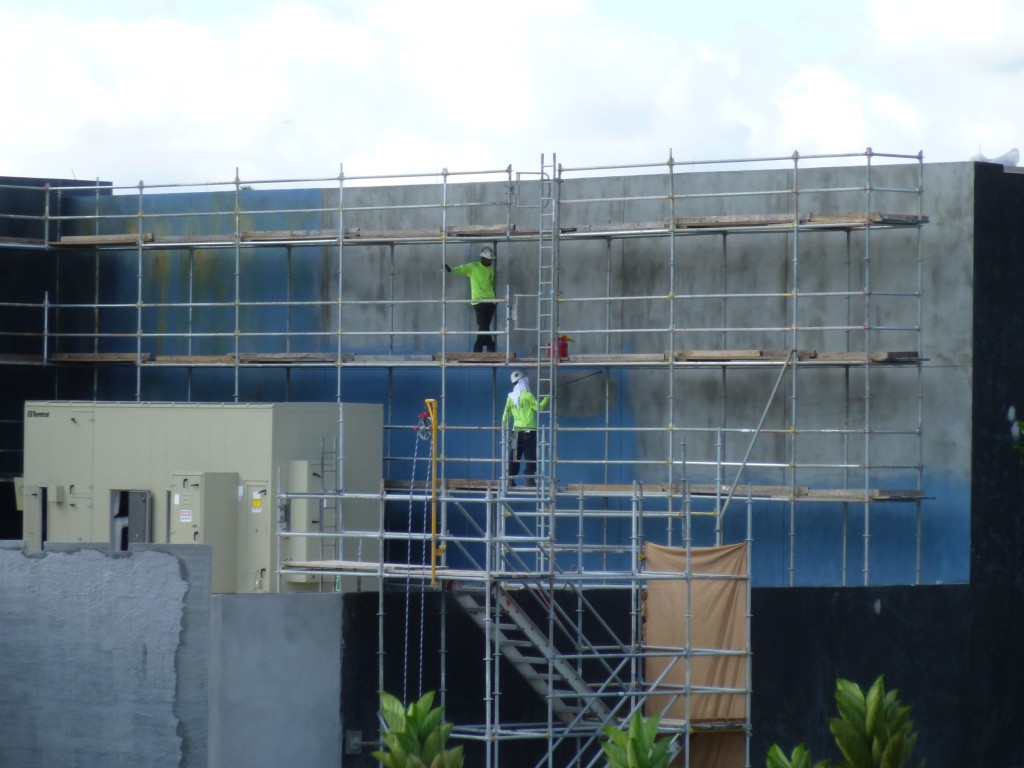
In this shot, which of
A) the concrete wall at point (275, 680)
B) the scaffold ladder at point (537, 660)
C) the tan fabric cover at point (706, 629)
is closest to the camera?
the concrete wall at point (275, 680)

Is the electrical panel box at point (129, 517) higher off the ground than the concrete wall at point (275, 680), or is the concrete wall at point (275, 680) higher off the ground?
the electrical panel box at point (129, 517)

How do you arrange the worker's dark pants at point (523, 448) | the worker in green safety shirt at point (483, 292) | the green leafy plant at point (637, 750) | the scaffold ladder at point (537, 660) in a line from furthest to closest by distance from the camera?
1. the worker in green safety shirt at point (483, 292)
2. the worker's dark pants at point (523, 448)
3. the scaffold ladder at point (537, 660)
4. the green leafy plant at point (637, 750)

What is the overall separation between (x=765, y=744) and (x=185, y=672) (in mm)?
6645

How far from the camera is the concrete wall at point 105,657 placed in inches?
677

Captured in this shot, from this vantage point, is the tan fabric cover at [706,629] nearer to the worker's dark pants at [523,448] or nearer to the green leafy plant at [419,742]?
the green leafy plant at [419,742]

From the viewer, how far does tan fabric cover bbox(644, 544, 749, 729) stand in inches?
696

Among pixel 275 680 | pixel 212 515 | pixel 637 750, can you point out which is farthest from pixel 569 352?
pixel 637 750

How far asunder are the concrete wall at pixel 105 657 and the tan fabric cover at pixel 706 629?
503 cm

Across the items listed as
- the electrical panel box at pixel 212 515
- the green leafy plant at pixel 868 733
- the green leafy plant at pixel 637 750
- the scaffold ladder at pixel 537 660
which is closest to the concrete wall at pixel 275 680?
the scaffold ladder at pixel 537 660

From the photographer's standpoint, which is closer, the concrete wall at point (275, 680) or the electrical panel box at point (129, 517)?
the concrete wall at point (275, 680)

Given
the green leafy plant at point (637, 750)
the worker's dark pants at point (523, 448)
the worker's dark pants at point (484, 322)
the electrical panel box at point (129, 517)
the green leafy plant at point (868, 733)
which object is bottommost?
the green leafy plant at point (868, 733)

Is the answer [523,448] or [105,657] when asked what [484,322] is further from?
[105,657]

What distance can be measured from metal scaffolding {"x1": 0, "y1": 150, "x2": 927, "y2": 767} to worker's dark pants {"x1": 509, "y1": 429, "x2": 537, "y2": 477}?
11.0 inches

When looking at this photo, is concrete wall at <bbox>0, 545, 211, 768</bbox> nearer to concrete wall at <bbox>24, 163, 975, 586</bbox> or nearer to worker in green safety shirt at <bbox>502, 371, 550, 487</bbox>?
worker in green safety shirt at <bbox>502, 371, 550, 487</bbox>
